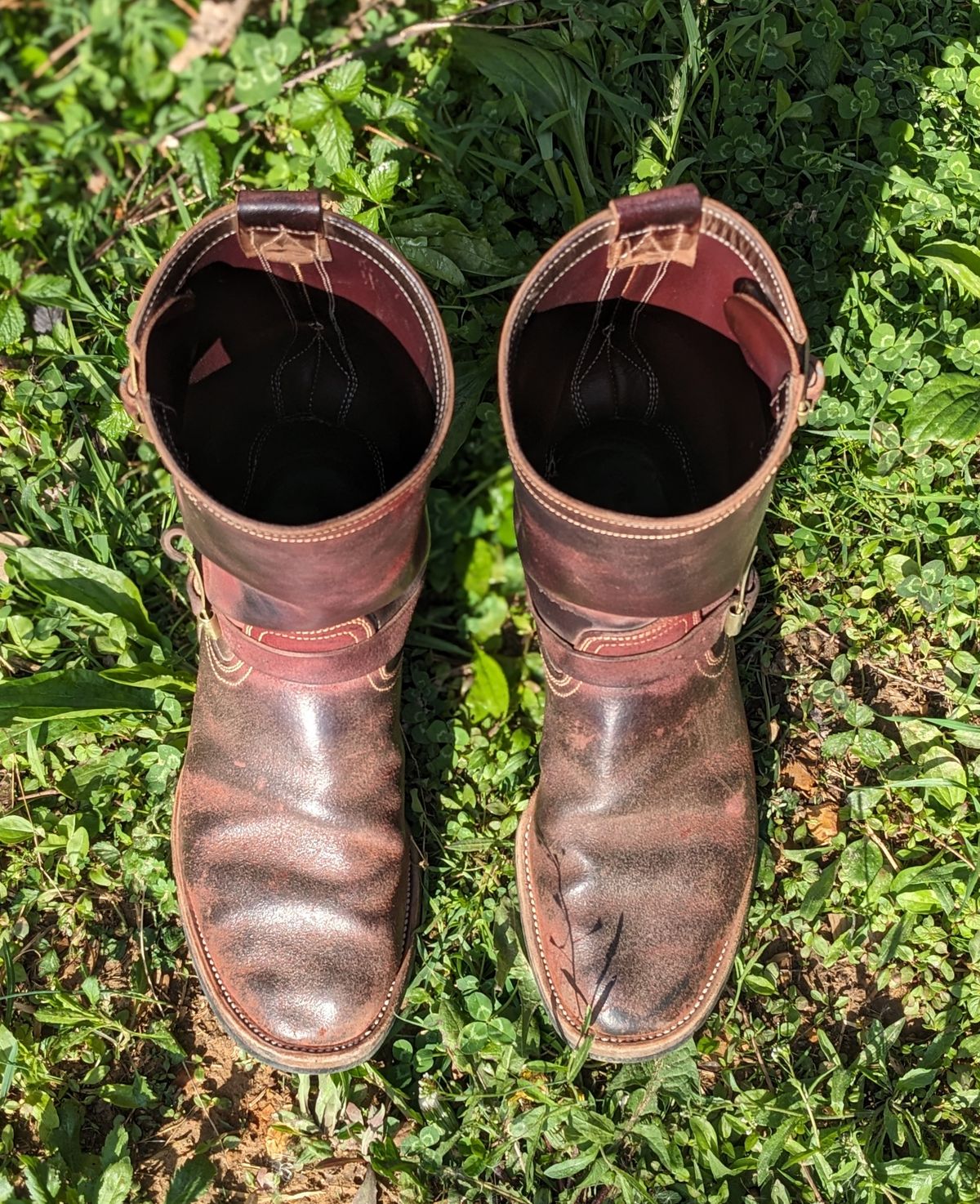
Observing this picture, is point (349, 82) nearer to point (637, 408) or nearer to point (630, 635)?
point (637, 408)

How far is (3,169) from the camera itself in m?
3.21

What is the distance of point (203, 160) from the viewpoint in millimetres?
3152

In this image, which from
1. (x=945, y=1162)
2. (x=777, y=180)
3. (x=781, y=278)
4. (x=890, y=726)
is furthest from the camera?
(x=777, y=180)

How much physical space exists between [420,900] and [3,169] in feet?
7.43

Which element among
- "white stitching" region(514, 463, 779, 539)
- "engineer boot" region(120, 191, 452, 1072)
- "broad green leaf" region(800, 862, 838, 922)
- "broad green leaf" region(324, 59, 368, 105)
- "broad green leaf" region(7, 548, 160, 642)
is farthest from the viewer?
"broad green leaf" region(324, 59, 368, 105)

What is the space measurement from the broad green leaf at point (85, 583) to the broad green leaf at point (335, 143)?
120 cm

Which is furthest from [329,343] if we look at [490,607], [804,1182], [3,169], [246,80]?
[804,1182]

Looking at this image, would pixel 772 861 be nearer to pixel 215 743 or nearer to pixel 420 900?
pixel 420 900

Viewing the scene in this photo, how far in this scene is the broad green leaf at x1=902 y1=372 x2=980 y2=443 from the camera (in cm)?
294

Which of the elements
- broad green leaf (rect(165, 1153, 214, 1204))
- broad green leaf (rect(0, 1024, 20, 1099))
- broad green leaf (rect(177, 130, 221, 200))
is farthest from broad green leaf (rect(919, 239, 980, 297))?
broad green leaf (rect(0, 1024, 20, 1099))

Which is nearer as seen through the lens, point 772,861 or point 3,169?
point 772,861

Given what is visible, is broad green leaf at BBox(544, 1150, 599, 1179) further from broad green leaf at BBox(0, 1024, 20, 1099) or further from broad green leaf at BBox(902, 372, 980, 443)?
broad green leaf at BBox(902, 372, 980, 443)

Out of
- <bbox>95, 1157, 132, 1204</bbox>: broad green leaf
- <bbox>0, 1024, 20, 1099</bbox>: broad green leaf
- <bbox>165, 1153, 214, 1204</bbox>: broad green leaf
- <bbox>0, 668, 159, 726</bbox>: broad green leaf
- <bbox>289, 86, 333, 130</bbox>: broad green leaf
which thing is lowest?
<bbox>165, 1153, 214, 1204</bbox>: broad green leaf

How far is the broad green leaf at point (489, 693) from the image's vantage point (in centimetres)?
295
